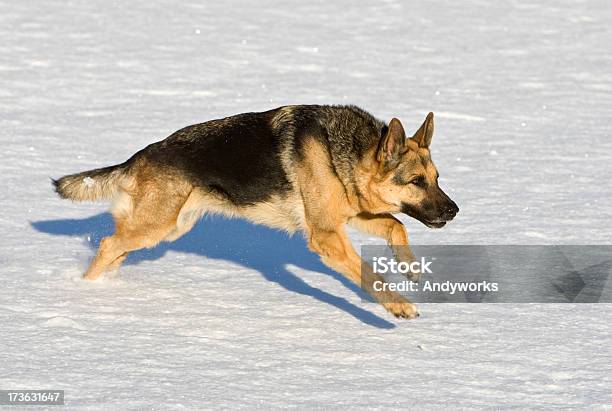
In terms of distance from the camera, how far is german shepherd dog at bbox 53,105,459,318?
6.99 meters

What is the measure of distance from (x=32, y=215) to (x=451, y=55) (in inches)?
326

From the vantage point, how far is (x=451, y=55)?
15.4 m

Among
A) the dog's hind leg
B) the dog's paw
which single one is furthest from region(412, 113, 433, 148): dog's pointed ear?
the dog's hind leg

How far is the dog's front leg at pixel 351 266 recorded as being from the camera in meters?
6.67

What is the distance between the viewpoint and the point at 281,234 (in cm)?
912

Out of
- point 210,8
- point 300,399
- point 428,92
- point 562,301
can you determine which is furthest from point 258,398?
point 210,8

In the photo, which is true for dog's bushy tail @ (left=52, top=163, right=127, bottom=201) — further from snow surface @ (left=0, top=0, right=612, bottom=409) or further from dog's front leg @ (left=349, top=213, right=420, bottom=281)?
dog's front leg @ (left=349, top=213, right=420, bottom=281)

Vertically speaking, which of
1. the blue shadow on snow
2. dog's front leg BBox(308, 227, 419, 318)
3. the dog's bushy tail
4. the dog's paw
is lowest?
the blue shadow on snow

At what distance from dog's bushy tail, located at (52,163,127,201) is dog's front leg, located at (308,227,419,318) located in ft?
5.39

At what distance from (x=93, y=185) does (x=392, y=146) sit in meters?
2.45

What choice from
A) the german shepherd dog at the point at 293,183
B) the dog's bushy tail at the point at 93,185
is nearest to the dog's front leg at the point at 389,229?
the german shepherd dog at the point at 293,183

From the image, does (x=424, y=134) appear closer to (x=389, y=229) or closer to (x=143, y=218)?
(x=389, y=229)

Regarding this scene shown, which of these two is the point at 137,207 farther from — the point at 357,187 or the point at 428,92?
the point at 428,92

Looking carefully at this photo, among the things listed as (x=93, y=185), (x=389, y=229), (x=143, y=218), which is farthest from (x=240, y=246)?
(x=389, y=229)
